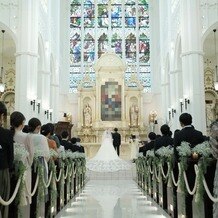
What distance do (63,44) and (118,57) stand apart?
16.0 ft

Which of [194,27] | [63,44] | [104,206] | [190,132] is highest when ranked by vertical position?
[63,44]

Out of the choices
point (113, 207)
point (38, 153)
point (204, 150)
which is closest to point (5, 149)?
point (38, 153)

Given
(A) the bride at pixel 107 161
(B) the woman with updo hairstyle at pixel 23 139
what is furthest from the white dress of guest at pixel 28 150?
(A) the bride at pixel 107 161

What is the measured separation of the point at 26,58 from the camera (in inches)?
768

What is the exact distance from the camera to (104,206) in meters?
9.44

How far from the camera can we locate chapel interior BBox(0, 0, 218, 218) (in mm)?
24469

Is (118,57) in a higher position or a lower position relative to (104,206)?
higher

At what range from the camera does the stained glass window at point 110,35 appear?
3272 centimetres

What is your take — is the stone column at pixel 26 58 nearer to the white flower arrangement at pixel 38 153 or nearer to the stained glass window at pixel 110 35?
the stained glass window at pixel 110 35

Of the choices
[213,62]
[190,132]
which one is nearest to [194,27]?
[213,62]

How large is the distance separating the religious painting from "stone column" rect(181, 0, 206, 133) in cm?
1079

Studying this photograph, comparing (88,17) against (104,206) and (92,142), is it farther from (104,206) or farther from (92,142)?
(104,206)

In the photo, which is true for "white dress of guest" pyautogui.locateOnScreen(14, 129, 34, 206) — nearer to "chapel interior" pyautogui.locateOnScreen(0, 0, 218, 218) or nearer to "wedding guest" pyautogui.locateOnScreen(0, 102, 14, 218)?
"wedding guest" pyautogui.locateOnScreen(0, 102, 14, 218)

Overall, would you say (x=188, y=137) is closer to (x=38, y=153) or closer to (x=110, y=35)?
(x=38, y=153)
